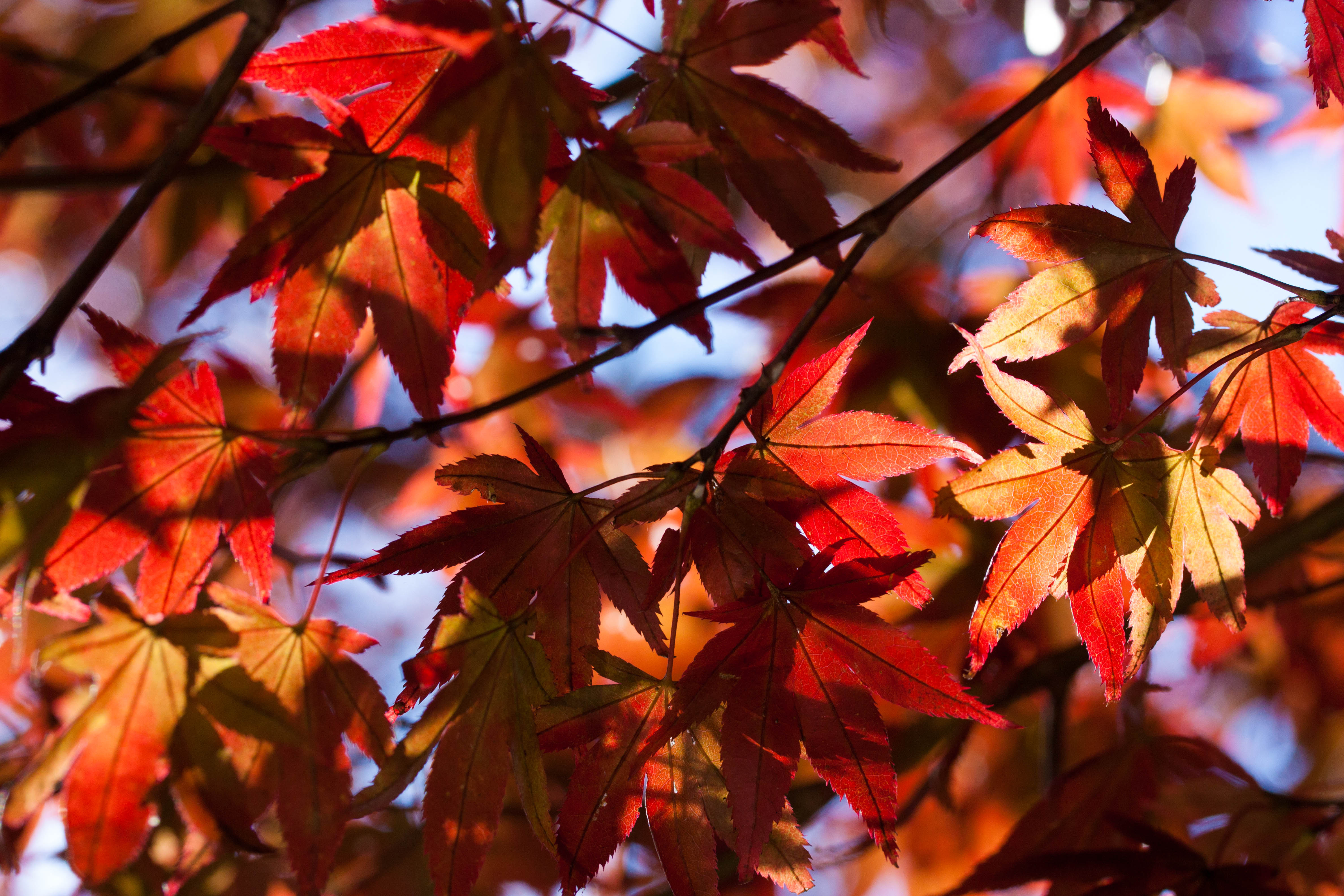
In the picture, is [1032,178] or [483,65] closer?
[483,65]

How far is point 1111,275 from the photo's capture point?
65cm

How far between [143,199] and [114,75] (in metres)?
0.13

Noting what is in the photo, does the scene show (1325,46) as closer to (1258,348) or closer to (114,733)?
(1258,348)

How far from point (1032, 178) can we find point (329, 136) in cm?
154

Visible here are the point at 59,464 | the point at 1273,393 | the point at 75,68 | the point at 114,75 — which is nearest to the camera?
the point at 59,464

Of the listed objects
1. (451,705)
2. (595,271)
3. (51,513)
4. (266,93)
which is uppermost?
(266,93)

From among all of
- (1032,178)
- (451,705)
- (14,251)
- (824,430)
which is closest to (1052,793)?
(824,430)

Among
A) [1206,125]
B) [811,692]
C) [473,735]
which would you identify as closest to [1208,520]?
[811,692]

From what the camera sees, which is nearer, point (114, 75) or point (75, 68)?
point (114, 75)

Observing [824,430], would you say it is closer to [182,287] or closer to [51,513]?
[51,513]

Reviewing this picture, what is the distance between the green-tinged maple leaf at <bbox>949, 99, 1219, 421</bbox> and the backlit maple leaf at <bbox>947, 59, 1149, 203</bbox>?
0.88m

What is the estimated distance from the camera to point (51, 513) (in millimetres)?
463

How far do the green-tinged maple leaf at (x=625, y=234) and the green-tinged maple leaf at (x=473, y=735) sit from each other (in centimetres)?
22

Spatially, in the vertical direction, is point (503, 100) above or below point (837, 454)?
above
